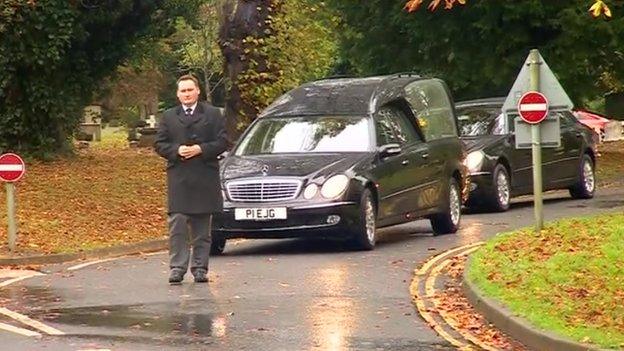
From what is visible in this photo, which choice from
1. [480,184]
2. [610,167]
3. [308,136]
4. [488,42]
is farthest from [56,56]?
[610,167]

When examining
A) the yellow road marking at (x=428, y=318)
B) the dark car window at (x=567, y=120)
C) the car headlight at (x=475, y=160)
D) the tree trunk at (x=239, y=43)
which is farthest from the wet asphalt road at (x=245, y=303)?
the tree trunk at (x=239, y=43)

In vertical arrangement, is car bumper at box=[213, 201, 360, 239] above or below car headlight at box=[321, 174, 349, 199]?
below

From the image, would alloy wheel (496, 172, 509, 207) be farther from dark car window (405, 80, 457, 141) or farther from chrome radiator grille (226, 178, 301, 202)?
chrome radiator grille (226, 178, 301, 202)

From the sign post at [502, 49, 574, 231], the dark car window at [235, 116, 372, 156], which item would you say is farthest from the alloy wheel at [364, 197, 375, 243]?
the sign post at [502, 49, 574, 231]

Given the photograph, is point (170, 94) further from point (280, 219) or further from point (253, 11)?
point (280, 219)

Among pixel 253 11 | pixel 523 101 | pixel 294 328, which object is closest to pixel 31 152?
pixel 253 11

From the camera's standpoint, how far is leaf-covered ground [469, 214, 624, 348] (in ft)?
34.9

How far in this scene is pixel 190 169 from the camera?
45.3 feet

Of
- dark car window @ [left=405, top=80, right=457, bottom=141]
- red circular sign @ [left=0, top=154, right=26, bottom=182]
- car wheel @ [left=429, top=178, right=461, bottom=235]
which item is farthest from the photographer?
dark car window @ [left=405, top=80, right=457, bottom=141]

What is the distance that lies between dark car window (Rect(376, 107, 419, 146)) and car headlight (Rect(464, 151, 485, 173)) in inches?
162

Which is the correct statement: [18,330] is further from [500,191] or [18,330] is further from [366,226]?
[500,191]

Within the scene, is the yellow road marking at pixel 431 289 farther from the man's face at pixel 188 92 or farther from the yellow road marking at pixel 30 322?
the yellow road marking at pixel 30 322

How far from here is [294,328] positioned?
11.2 metres

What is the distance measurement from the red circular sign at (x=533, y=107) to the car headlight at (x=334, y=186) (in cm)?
211
